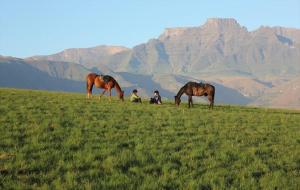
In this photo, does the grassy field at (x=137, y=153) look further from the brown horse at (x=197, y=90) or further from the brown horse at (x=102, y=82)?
the brown horse at (x=102, y=82)

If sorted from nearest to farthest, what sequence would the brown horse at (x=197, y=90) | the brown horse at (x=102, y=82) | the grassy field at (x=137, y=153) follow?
the grassy field at (x=137, y=153)
the brown horse at (x=197, y=90)
the brown horse at (x=102, y=82)

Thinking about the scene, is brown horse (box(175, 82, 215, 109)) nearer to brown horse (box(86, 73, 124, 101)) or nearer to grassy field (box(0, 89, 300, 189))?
brown horse (box(86, 73, 124, 101))

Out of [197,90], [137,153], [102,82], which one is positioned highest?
[102,82]

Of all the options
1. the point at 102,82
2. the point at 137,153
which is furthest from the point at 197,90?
the point at 137,153

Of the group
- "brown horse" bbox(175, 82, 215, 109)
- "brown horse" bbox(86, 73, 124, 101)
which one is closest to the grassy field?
"brown horse" bbox(175, 82, 215, 109)

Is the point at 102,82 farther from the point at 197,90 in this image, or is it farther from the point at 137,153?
the point at 137,153

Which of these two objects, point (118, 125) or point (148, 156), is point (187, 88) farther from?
point (148, 156)

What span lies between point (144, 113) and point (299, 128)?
10.3 metres

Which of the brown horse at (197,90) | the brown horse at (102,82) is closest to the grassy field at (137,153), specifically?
the brown horse at (197,90)

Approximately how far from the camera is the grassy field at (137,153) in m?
14.7

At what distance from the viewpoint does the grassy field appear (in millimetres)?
14688

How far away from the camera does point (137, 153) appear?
17656 mm

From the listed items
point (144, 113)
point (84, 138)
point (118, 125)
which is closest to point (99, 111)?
point (144, 113)

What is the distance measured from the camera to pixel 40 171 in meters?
14.9
